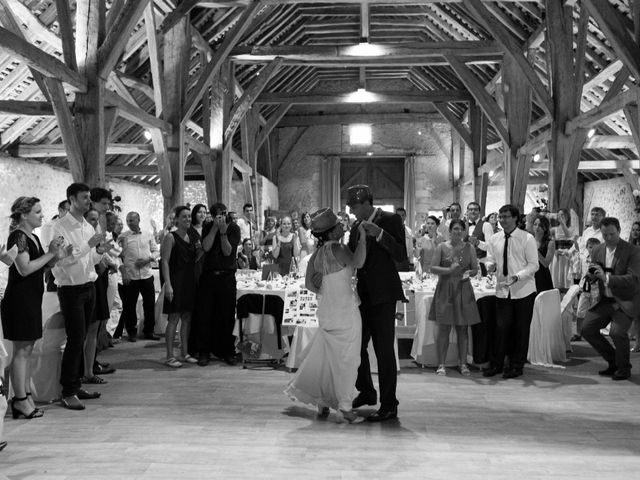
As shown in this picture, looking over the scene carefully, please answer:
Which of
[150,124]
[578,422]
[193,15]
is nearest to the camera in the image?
[578,422]

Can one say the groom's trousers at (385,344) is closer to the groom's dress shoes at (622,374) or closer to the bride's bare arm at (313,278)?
the bride's bare arm at (313,278)

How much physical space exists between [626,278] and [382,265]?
234 centimetres

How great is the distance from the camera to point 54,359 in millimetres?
4426

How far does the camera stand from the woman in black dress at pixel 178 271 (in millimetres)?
5516

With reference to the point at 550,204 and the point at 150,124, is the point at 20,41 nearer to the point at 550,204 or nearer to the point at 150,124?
the point at 150,124

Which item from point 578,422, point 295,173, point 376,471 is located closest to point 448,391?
point 578,422

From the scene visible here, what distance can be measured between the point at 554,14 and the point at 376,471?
7.88 metres

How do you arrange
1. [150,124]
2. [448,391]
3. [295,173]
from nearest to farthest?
[448,391] < [150,124] < [295,173]

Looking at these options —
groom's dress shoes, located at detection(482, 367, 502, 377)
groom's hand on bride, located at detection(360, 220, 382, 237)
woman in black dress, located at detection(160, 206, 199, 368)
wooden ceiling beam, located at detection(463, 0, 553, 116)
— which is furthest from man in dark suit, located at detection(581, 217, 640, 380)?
wooden ceiling beam, located at detection(463, 0, 553, 116)

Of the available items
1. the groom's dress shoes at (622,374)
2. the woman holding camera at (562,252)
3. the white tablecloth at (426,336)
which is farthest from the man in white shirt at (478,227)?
the groom's dress shoes at (622,374)

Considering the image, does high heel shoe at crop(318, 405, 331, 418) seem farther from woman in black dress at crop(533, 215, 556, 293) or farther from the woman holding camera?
the woman holding camera

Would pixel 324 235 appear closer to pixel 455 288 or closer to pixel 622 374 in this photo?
pixel 455 288

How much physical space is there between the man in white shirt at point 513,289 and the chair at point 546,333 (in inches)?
24.3

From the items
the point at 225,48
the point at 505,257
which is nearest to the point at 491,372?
the point at 505,257
